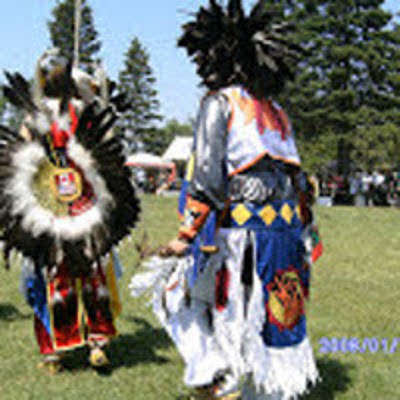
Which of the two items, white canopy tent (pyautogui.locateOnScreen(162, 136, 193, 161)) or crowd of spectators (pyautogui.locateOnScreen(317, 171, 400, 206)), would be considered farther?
white canopy tent (pyautogui.locateOnScreen(162, 136, 193, 161))

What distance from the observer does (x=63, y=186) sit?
426 cm

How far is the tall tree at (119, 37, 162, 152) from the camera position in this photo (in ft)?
208

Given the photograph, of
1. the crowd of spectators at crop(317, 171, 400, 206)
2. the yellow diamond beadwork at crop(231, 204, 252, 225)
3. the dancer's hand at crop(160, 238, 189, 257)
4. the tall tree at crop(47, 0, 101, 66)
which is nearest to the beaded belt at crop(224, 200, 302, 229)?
the yellow diamond beadwork at crop(231, 204, 252, 225)

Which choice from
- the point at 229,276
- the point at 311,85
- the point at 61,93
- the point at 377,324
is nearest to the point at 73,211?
the point at 61,93

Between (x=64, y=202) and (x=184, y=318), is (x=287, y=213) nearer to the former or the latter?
(x=184, y=318)

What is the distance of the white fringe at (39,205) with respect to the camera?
4141 millimetres

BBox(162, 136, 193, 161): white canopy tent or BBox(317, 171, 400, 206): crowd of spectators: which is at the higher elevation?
BBox(162, 136, 193, 161): white canopy tent

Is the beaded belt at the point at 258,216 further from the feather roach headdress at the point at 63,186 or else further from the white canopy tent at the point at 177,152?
the white canopy tent at the point at 177,152

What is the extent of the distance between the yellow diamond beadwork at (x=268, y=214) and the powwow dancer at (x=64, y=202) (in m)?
1.33

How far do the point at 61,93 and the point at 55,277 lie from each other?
111 centimetres

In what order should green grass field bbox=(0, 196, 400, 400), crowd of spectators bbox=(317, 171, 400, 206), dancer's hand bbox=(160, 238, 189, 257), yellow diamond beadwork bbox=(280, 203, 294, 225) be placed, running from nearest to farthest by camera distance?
dancer's hand bbox=(160, 238, 189, 257) → yellow diamond beadwork bbox=(280, 203, 294, 225) → green grass field bbox=(0, 196, 400, 400) → crowd of spectators bbox=(317, 171, 400, 206)
